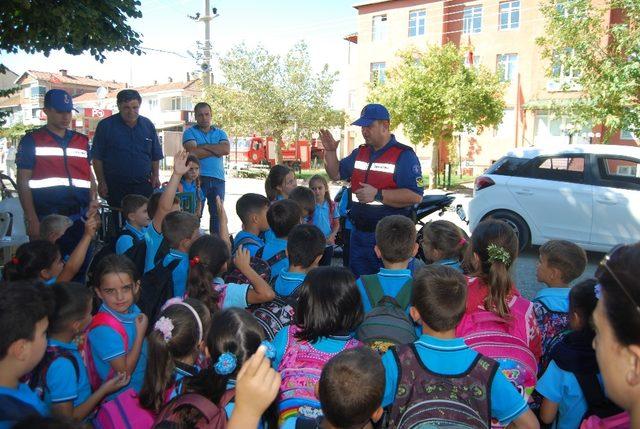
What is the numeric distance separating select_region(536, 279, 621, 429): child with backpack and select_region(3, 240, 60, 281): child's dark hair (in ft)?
9.98

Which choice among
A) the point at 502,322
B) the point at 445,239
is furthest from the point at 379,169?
the point at 502,322

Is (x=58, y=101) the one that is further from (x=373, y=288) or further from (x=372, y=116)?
(x=373, y=288)

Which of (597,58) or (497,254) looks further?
(597,58)

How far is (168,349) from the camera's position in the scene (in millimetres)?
2219

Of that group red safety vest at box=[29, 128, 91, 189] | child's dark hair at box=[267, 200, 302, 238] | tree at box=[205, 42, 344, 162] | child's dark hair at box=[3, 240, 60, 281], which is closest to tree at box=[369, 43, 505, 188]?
tree at box=[205, 42, 344, 162]

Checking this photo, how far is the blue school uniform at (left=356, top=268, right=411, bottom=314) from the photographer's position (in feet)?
9.84

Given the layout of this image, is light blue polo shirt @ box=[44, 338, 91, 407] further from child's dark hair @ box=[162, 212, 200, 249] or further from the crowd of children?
child's dark hair @ box=[162, 212, 200, 249]

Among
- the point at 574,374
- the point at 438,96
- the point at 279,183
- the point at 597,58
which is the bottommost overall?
the point at 574,374

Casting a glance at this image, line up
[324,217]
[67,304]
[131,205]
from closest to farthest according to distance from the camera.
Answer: [67,304]
[131,205]
[324,217]

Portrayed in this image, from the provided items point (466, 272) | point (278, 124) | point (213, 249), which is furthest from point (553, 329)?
point (278, 124)

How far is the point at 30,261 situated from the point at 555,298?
131 inches

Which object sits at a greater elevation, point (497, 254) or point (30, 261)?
point (497, 254)

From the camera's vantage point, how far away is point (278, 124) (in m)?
28.6

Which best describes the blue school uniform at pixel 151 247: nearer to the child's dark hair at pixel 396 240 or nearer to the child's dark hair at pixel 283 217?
the child's dark hair at pixel 283 217
